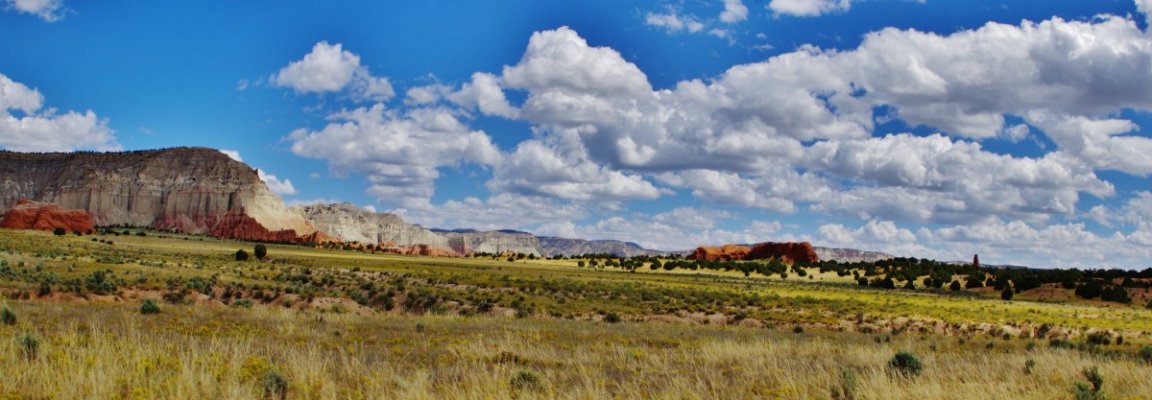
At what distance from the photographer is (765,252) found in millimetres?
147125

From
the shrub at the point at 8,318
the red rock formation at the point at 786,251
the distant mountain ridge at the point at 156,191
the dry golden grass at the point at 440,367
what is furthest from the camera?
the distant mountain ridge at the point at 156,191

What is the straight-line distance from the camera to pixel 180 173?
641 ft

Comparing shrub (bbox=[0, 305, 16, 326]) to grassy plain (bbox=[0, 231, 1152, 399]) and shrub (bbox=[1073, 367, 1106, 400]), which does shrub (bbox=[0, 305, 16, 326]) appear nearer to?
grassy plain (bbox=[0, 231, 1152, 399])

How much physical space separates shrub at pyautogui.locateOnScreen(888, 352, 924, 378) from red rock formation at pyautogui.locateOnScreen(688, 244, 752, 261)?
451ft

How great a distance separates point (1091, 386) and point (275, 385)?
429 inches

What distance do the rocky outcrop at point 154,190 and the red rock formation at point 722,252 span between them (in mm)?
97089

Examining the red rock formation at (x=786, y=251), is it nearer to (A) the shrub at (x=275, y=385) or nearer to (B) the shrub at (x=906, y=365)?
(B) the shrub at (x=906, y=365)

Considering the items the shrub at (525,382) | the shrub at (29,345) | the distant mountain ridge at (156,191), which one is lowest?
the shrub at (525,382)

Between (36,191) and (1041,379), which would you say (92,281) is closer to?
(1041,379)

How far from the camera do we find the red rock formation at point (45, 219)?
12494 centimetres

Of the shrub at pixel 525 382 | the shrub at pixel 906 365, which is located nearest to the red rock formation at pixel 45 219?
the shrub at pixel 525 382

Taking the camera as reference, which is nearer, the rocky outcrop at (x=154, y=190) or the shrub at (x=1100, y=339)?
the shrub at (x=1100, y=339)

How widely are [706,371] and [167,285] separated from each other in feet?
105

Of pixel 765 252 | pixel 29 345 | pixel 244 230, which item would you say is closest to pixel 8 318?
pixel 29 345
